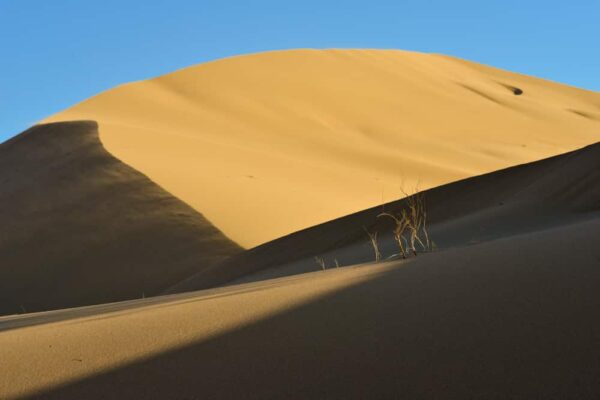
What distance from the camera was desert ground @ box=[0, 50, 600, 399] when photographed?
7.27 feet

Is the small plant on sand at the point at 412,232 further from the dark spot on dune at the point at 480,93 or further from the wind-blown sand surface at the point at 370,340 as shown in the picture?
the dark spot on dune at the point at 480,93

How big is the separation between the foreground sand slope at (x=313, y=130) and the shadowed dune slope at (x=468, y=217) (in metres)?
3.20

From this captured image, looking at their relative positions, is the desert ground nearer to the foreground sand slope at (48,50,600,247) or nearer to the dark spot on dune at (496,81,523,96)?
the foreground sand slope at (48,50,600,247)

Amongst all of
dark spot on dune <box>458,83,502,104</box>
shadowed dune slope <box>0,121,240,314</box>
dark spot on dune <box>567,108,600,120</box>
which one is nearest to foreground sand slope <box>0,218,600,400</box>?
shadowed dune slope <box>0,121,240,314</box>

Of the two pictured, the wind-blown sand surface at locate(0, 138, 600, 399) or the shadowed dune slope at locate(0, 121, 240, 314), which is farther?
the shadowed dune slope at locate(0, 121, 240, 314)

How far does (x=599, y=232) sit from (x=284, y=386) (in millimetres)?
2301

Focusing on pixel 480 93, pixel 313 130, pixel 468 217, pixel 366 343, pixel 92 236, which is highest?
pixel 480 93

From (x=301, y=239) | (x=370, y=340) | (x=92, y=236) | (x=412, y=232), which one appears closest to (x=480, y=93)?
(x=92, y=236)

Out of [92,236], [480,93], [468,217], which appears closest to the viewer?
[468,217]

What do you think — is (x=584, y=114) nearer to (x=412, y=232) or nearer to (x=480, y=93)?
(x=480, y=93)

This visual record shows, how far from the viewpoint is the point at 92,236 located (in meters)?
13.5

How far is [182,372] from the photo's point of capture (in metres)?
2.32

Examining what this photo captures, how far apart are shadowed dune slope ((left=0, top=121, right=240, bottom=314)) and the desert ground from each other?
0.05m

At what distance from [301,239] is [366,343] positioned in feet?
23.2
